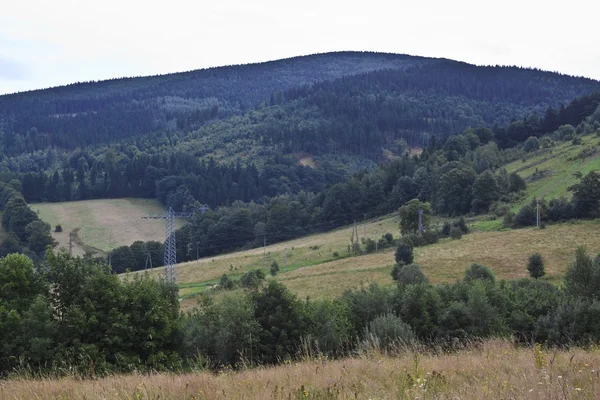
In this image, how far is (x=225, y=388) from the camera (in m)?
8.01

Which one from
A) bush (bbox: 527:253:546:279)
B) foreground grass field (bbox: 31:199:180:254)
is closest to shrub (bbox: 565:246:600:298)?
bush (bbox: 527:253:546:279)

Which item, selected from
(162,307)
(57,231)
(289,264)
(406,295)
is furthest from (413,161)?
(162,307)

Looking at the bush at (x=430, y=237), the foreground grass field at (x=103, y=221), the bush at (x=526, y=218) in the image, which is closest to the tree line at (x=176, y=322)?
the bush at (x=430, y=237)

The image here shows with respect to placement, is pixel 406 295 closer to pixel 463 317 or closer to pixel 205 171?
pixel 463 317

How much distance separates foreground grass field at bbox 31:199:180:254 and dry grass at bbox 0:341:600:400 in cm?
11027

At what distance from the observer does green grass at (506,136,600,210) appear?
91562 mm

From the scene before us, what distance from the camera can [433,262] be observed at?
6856cm

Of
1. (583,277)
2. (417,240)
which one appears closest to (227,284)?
(417,240)

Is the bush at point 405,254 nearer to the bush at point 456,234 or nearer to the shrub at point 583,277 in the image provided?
the bush at point 456,234

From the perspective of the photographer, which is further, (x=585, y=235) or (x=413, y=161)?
(x=413, y=161)

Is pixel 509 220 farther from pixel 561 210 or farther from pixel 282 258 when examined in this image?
pixel 282 258

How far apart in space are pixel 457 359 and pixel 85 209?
15123 centimetres

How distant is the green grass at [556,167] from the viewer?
91562 mm

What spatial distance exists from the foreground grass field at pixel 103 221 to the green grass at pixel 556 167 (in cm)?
7198
